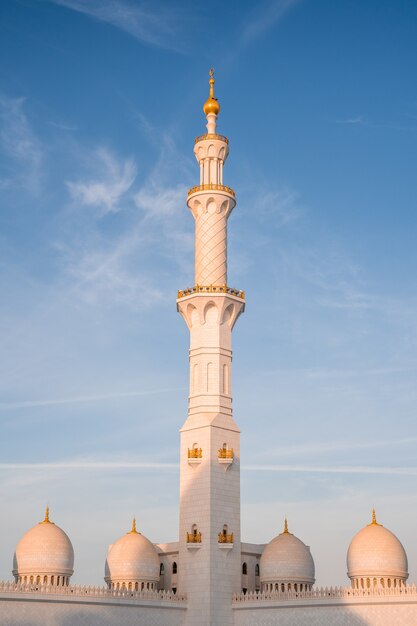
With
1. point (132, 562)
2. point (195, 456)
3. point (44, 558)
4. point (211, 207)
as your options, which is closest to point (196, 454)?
point (195, 456)

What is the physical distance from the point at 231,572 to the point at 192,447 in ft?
30.3

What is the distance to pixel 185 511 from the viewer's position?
6588 centimetres

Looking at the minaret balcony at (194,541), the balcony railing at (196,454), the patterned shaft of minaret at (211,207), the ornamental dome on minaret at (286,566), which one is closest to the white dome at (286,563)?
the ornamental dome on minaret at (286,566)

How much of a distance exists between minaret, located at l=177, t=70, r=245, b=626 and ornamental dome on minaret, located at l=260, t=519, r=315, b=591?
253 cm

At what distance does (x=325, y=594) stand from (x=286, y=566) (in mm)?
6254

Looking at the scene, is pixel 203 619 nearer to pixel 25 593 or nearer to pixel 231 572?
pixel 231 572


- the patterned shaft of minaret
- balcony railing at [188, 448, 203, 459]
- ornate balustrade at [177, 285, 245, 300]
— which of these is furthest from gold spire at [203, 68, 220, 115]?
balcony railing at [188, 448, 203, 459]

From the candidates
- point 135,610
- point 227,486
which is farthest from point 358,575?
point 135,610

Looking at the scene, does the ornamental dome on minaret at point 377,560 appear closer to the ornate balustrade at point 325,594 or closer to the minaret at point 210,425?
the ornate balustrade at point 325,594

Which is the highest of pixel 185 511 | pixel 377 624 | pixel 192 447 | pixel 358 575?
pixel 192 447

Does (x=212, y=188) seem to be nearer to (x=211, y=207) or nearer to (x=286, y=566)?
(x=211, y=207)

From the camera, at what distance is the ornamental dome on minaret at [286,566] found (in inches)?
2576

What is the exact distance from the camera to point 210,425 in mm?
66062

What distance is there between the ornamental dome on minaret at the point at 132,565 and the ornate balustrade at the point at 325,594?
6713mm
